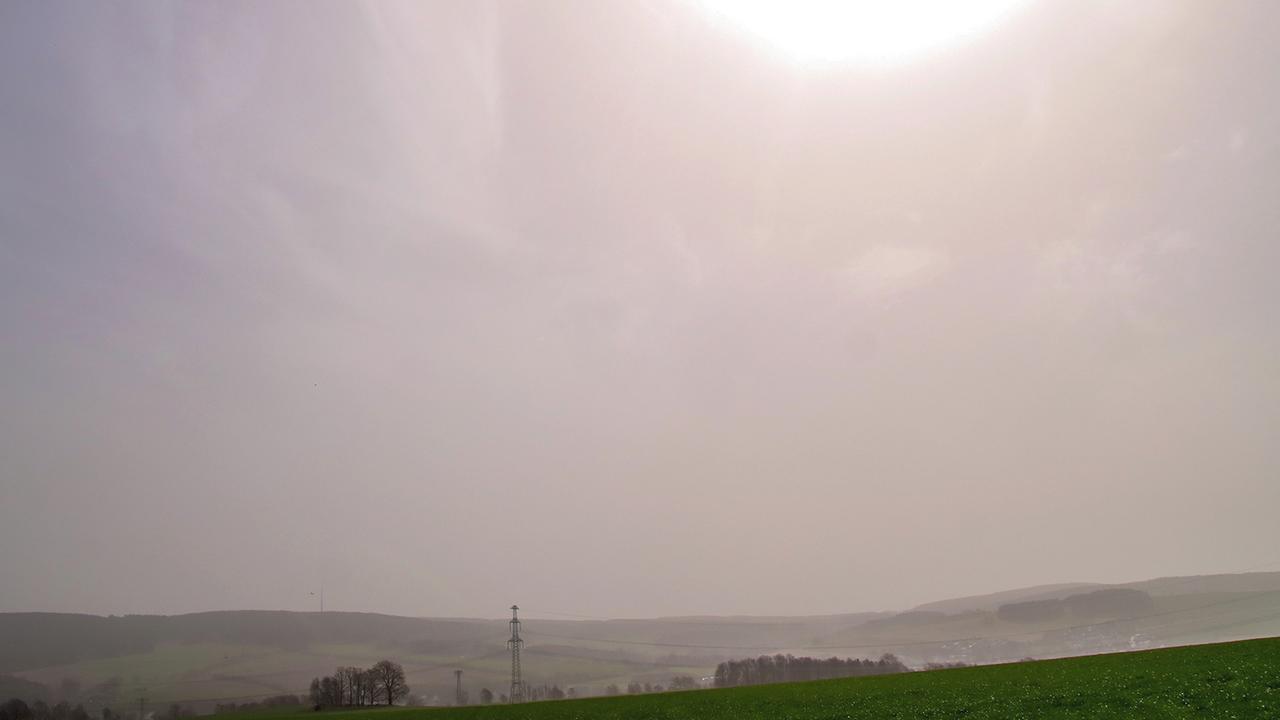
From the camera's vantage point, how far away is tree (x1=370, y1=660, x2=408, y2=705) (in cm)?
15218

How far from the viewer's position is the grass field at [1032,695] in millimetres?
28266

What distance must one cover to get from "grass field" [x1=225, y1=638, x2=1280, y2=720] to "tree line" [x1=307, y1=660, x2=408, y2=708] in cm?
11707

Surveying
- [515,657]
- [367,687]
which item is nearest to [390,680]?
[367,687]

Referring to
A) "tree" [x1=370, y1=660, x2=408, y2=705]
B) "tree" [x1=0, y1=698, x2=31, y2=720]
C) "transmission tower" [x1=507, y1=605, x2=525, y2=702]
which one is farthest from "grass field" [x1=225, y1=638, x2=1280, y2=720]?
"tree" [x1=0, y1=698, x2=31, y2=720]

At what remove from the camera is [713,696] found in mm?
48406

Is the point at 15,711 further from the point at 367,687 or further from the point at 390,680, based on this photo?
the point at 390,680

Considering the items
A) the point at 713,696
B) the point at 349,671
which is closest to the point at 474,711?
the point at 713,696

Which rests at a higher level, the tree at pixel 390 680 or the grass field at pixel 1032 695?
the grass field at pixel 1032 695

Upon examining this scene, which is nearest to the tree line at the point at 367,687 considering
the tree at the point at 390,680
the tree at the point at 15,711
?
the tree at the point at 390,680

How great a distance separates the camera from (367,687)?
152 m

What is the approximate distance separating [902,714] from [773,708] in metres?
8.04

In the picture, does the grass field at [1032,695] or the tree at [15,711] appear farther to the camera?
the tree at [15,711]

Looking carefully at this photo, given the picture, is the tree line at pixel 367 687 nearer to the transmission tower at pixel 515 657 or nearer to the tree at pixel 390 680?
the tree at pixel 390 680

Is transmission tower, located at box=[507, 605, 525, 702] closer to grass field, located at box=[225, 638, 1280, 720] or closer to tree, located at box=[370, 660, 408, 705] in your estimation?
tree, located at box=[370, 660, 408, 705]
